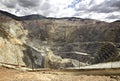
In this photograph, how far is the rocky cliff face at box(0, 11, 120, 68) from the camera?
69.5 m

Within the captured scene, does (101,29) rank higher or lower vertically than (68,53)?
Result: higher

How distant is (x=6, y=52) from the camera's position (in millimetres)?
61406

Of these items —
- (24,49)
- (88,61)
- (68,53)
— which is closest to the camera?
(24,49)

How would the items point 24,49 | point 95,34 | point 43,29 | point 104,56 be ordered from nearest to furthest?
1. point 24,49
2. point 104,56
3. point 95,34
4. point 43,29

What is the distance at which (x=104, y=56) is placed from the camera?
363ft

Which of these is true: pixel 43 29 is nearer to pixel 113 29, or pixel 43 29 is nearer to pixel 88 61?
pixel 113 29

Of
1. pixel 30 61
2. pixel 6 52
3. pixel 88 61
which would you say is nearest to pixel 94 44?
pixel 88 61

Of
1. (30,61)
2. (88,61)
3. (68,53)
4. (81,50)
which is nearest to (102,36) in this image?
(81,50)

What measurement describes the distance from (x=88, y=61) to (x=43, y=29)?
72.5 metres

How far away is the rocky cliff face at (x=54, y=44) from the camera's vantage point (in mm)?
69500

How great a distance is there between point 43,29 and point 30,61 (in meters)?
109

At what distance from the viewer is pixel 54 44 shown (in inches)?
6496

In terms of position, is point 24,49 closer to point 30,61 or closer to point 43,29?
point 30,61

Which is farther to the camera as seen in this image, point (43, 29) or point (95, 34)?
point (43, 29)
